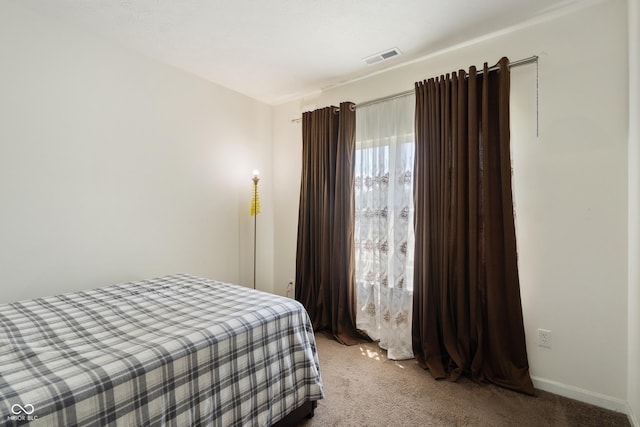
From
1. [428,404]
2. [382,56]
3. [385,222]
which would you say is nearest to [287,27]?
[382,56]

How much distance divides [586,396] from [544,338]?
37 cm

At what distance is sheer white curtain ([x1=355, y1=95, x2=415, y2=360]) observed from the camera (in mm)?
2562

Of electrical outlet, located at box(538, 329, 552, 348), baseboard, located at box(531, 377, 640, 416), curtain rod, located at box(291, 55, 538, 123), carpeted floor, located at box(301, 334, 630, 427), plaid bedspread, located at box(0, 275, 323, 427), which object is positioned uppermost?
curtain rod, located at box(291, 55, 538, 123)

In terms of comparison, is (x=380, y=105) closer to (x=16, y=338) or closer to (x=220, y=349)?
(x=220, y=349)

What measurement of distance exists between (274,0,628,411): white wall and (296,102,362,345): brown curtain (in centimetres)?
137

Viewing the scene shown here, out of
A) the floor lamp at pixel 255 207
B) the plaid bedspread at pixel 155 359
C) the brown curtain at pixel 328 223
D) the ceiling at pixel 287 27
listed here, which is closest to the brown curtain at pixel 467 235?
the ceiling at pixel 287 27

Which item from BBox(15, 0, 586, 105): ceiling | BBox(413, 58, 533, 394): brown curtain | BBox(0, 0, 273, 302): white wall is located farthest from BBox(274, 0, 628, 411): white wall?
BBox(0, 0, 273, 302): white wall

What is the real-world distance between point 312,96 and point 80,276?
2702 millimetres

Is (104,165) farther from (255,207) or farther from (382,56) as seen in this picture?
(382,56)

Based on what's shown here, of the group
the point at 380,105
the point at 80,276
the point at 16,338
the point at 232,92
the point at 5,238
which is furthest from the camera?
the point at 232,92

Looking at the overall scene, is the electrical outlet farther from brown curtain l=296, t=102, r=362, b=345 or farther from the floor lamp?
the floor lamp

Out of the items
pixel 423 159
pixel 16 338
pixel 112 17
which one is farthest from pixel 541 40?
pixel 16 338

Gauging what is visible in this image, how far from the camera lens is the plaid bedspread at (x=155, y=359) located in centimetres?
96

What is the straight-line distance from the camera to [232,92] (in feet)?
10.7
